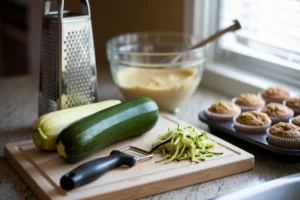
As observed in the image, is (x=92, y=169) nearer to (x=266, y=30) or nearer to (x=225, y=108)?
(x=225, y=108)

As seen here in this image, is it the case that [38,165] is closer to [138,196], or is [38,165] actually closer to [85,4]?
[138,196]

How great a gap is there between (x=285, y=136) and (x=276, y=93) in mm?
307

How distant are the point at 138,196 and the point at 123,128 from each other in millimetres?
242

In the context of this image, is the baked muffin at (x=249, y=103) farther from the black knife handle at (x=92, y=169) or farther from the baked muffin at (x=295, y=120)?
the black knife handle at (x=92, y=169)

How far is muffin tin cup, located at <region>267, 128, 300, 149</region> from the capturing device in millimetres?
1271

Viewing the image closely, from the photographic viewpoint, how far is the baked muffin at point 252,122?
1.37m

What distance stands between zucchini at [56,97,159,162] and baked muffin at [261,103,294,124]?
1.05ft

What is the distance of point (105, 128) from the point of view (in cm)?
130

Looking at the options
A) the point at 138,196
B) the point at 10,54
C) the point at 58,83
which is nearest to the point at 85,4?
the point at 58,83

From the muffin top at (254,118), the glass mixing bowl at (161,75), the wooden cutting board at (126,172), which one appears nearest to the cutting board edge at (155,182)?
the wooden cutting board at (126,172)

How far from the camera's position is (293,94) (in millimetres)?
1649

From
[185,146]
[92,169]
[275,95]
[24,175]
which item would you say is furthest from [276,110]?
[24,175]

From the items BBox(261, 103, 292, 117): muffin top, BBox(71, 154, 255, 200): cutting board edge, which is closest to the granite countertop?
BBox(71, 154, 255, 200): cutting board edge

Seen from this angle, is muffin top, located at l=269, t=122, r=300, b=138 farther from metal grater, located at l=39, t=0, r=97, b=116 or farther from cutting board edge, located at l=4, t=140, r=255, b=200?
metal grater, located at l=39, t=0, r=97, b=116
